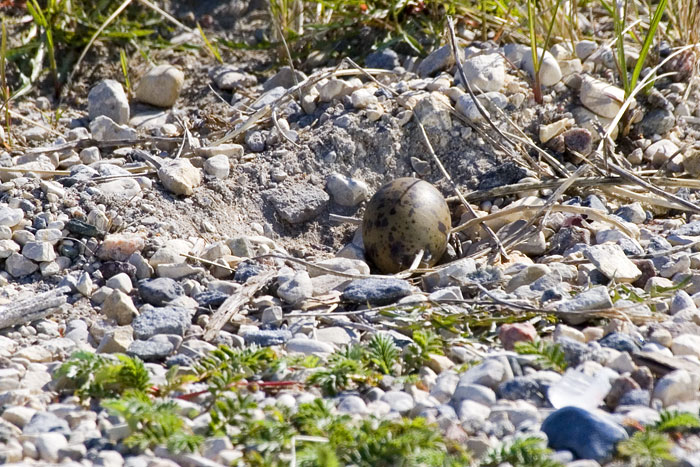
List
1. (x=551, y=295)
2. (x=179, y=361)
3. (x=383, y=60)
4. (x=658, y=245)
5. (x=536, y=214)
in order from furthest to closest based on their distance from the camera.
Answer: (x=383, y=60), (x=536, y=214), (x=658, y=245), (x=551, y=295), (x=179, y=361)

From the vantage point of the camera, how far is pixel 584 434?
2.14m

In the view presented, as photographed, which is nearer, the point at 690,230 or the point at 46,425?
the point at 46,425

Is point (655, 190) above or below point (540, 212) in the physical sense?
above

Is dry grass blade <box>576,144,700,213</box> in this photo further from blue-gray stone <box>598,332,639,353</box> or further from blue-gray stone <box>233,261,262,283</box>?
blue-gray stone <box>233,261,262,283</box>

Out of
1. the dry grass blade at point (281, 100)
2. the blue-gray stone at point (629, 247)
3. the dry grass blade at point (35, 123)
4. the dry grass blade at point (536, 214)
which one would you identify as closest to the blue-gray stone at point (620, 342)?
the blue-gray stone at point (629, 247)

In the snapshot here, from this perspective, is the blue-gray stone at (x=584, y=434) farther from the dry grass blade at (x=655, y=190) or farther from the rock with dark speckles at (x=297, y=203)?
the rock with dark speckles at (x=297, y=203)

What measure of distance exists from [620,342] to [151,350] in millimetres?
1453

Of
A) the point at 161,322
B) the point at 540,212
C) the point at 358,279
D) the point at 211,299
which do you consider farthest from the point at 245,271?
the point at 540,212

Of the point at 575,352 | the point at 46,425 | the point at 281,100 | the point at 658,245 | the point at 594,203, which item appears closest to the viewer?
the point at 46,425

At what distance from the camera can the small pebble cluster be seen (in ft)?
7.74

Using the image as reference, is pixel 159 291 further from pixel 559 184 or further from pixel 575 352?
pixel 559 184

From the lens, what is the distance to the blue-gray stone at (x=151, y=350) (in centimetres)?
277

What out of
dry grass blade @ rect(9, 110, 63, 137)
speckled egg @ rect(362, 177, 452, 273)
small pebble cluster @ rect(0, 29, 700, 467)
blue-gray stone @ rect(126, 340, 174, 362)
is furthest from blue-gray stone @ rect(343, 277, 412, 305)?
dry grass blade @ rect(9, 110, 63, 137)

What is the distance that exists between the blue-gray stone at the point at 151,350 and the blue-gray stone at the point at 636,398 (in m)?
1.39
